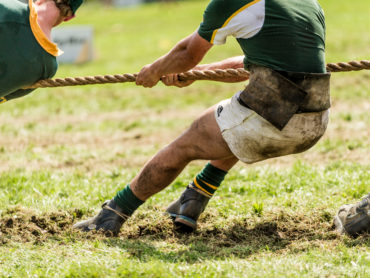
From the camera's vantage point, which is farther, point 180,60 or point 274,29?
point 180,60

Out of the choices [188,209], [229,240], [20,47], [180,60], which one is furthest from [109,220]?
[20,47]

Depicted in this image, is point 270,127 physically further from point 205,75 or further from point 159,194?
point 159,194

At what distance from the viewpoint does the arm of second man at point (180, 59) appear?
3.50m

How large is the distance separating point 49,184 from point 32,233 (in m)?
1.16

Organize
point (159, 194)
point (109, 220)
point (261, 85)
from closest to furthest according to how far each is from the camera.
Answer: point (261, 85)
point (109, 220)
point (159, 194)

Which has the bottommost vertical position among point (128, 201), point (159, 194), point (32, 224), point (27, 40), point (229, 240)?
point (159, 194)

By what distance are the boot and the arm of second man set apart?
1439 mm

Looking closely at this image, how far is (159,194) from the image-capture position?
15.6 ft

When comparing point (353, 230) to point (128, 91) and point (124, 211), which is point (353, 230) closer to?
point (124, 211)

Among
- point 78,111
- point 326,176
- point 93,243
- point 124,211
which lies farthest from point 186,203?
point 78,111

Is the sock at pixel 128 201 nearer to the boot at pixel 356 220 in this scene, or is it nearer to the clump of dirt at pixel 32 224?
the clump of dirt at pixel 32 224

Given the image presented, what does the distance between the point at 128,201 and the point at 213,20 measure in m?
1.40

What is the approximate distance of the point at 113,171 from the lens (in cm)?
548

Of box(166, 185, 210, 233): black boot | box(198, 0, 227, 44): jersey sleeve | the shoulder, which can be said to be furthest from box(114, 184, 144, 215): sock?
the shoulder
